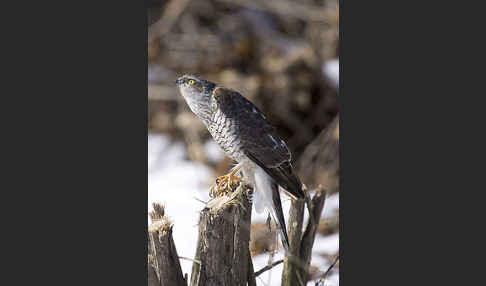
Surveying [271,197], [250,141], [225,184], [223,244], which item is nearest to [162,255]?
[223,244]

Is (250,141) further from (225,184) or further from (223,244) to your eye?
(223,244)

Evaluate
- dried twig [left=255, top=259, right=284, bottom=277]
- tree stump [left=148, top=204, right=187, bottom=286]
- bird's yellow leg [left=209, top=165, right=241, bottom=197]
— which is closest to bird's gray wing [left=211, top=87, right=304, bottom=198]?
bird's yellow leg [left=209, top=165, right=241, bottom=197]

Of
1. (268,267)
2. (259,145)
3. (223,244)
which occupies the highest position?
(259,145)

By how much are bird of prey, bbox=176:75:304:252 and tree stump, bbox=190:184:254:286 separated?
16 cm

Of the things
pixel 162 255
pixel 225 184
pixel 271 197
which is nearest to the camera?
pixel 162 255

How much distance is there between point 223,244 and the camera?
3455 mm

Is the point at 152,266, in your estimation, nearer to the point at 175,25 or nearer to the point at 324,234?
the point at 324,234

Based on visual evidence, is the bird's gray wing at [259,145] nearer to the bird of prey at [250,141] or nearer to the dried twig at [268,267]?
the bird of prey at [250,141]

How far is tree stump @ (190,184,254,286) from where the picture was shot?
3.44m

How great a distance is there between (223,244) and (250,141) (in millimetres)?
580

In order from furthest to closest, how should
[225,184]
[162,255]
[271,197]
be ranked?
[225,184], [271,197], [162,255]

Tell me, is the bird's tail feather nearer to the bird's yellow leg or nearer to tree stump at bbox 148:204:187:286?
the bird's yellow leg

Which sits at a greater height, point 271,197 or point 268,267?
point 271,197
